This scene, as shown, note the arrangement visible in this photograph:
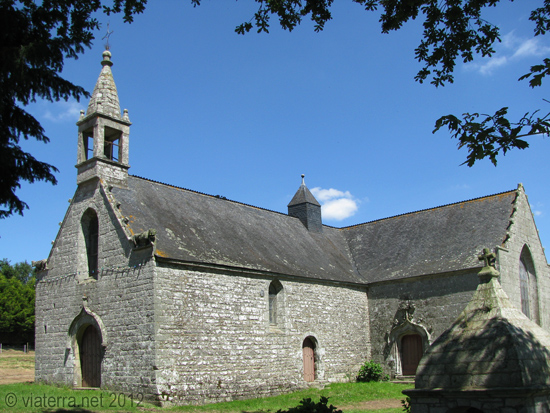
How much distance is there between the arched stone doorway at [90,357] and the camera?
56.0ft

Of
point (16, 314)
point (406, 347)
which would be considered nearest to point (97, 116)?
point (406, 347)

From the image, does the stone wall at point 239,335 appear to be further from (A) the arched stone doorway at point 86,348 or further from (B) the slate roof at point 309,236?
(A) the arched stone doorway at point 86,348

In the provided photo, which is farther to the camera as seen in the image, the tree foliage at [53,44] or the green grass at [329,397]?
the green grass at [329,397]

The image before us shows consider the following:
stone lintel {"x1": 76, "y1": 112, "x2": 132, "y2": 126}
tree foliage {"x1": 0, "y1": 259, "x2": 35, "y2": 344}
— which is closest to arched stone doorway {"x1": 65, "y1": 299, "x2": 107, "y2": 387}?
stone lintel {"x1": 76, "y1": 112, "x2": 132, "y2": 126}

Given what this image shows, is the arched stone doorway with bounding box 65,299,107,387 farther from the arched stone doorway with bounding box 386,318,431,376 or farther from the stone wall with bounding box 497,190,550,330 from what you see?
the stone wall with bounding box 497,190,550,330

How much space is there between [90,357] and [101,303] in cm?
193

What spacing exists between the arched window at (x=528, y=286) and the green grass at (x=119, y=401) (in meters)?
7.29

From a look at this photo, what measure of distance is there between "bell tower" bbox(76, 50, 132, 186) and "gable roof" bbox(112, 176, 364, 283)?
693 millimetres

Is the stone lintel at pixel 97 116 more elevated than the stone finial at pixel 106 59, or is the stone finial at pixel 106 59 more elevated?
the stone finial at pixel 106 59

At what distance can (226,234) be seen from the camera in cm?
2012

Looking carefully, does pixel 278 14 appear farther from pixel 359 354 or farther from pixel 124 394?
pixel 359 354

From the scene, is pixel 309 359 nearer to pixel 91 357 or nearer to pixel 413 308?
pixel 413 308

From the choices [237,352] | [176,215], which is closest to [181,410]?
[237,352]

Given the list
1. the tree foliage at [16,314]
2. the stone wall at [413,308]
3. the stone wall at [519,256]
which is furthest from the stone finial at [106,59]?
the tree foliage at [16,314]
